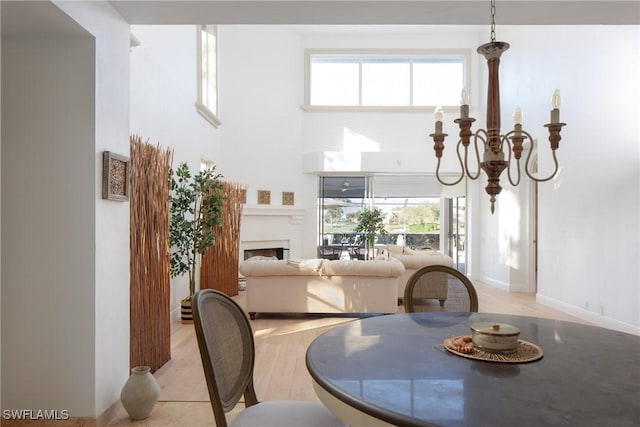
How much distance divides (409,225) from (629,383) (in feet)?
27.9

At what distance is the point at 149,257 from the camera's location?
135 inches

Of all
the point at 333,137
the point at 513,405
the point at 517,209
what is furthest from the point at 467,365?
the point at 333,137

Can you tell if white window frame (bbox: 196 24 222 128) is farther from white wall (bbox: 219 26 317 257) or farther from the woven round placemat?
the woven round placemat

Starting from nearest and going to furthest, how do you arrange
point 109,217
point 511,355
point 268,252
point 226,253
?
1. point 511,355
2. point 109,217
3. point 226,253
4. point 268,252

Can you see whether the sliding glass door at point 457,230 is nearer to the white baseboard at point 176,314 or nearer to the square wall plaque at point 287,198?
the square wall plaque at point 287,198

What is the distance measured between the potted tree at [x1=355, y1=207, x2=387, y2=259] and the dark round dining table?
7.26 m

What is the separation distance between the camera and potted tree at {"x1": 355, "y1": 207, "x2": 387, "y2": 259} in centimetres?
907

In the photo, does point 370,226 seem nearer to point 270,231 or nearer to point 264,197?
point 270,231

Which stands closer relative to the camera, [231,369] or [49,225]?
[231,369]

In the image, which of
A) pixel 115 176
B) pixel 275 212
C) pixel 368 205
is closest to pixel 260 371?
pixel 115 176

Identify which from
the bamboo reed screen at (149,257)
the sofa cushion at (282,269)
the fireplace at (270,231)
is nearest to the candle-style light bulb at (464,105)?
the bamboo reed screen at (149,257)

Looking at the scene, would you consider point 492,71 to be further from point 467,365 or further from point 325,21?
point 325,21

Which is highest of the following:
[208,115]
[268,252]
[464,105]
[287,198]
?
[208,115]

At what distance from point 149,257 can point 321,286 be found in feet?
7.95
